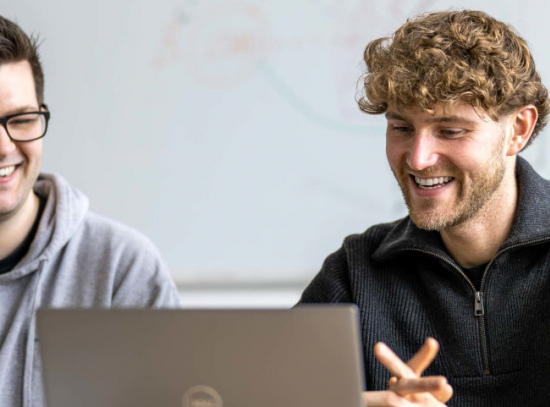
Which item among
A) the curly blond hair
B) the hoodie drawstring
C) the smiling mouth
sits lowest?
the hoodie drawstring

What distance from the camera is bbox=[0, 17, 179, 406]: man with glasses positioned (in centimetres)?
169

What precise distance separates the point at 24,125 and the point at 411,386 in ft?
3.59

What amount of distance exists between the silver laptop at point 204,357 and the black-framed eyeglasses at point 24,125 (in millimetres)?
779

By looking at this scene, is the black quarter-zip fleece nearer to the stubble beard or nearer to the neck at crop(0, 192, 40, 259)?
the stubble beard

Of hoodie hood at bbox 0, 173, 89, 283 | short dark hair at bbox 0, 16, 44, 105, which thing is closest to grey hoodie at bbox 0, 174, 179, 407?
hoodie hood at bbox 0, 173, 89, 283

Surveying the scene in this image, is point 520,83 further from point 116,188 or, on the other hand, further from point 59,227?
point 116,188

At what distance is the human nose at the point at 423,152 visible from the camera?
1417 millimetres

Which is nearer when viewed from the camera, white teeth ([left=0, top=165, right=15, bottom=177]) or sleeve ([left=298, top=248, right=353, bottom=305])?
sleeve ([left=298, top=248, right=353, bottom=305])

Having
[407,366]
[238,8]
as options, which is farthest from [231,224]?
[407,366]

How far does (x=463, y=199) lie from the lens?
1465 mm

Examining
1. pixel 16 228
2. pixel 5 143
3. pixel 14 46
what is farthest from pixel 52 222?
pixel 14 46

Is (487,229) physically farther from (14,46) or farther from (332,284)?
(14,46)

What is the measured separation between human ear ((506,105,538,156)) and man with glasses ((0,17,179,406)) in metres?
0.86

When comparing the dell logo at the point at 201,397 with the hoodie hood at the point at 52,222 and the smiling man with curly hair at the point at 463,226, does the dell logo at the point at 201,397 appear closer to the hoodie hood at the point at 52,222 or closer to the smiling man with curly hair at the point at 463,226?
the smiling man with curly hair at the point at 463,226
